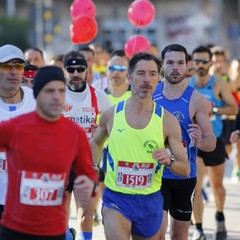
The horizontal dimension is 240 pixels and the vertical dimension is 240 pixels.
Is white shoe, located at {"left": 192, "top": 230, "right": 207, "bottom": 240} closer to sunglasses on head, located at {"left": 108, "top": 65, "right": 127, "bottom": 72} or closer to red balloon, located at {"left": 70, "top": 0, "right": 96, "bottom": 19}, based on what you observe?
sunglasses on head, located at {"left": 108, "top": 65, "right": 127, "bottom": 72}

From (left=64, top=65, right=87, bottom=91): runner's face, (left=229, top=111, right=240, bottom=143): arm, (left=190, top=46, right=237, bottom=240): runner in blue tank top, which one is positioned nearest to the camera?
(left=64, top=65, right=87, bottom=91): runner's face

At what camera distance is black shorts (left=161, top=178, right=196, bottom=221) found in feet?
26.3

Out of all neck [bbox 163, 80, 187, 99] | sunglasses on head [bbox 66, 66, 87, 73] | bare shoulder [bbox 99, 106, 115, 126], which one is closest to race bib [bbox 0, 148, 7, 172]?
bare shoulder [bbox 99, 106, 115, 126]

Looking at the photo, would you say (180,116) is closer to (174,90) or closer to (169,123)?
(174,90)

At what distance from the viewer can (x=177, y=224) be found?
8094 millimetres

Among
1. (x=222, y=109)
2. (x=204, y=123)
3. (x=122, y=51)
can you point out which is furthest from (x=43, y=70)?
(x=122, y=51)

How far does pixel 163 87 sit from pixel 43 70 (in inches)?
109

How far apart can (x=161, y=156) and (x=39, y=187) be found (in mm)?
1170

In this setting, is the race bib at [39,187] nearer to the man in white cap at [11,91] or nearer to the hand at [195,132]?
the man in white cap at [11,91]

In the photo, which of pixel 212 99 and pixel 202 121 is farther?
pixel 212 99

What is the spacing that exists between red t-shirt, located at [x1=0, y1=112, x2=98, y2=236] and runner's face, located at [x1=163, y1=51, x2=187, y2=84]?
2746 mm

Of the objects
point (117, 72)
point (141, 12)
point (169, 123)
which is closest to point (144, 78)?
point (169, 123)

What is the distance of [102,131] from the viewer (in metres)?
6.96

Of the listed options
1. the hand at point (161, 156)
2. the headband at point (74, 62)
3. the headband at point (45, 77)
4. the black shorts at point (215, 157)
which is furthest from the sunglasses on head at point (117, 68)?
the headband at point (45, 77)
